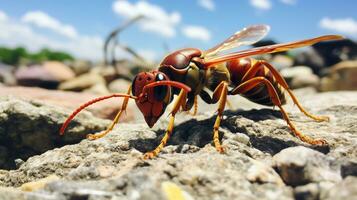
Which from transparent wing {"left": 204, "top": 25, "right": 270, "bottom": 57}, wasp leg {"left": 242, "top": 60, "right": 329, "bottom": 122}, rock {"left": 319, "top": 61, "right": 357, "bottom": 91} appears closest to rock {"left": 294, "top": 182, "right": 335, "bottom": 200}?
wasp leg {"left": 242, "top": 60, "right": 329, "bottom": 122}

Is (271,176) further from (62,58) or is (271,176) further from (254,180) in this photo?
(62,58)

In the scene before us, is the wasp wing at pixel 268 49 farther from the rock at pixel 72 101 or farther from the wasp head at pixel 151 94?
the rock at pixel 72 101

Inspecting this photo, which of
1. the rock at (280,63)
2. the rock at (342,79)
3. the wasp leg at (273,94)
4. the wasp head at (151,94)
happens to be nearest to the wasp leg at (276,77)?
the wasp leg at (273,94)

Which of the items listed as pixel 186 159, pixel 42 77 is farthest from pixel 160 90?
pixel 42 77

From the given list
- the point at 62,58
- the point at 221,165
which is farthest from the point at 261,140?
the point at 62,58

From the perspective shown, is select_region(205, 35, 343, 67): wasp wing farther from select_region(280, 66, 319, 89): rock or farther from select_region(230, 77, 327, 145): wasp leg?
select_region(280, 66, 319, 89): rock

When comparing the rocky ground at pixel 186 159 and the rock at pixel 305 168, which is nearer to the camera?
the rocky ground at pixel 186 159
